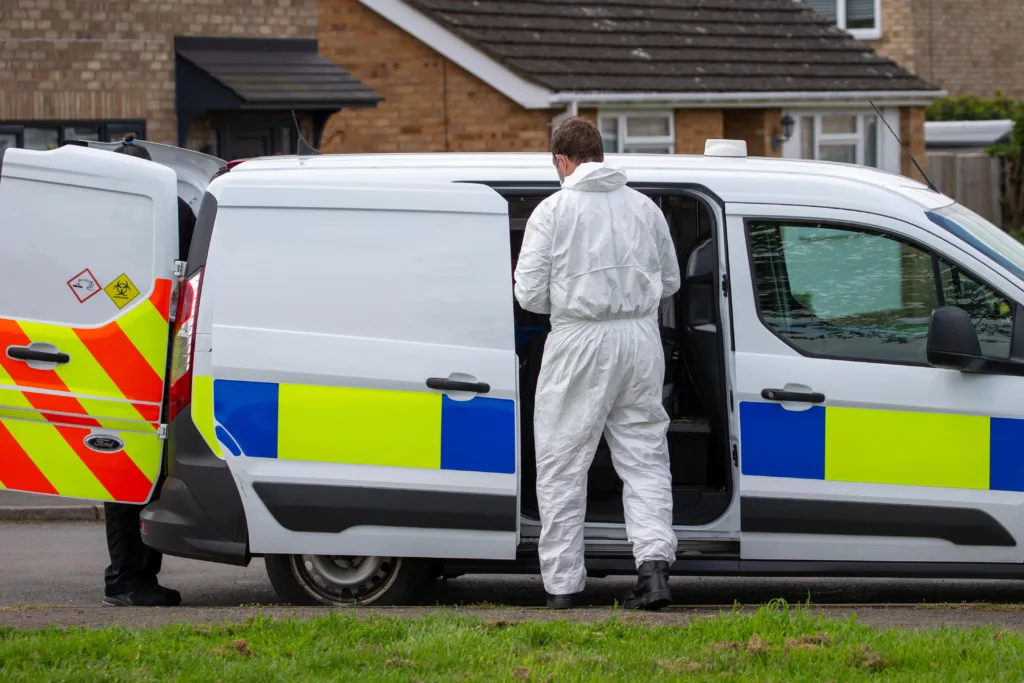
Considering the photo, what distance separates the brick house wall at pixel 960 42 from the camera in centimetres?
3123

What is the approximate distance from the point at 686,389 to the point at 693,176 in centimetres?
101

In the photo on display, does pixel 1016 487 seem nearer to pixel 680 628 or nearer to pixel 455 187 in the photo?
pixel 680 628

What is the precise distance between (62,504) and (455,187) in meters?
4.95

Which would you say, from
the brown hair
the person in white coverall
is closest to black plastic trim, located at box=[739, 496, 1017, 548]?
the person in white coverall

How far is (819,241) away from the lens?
20.7 ft

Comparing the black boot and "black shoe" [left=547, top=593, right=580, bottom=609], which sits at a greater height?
the black boot

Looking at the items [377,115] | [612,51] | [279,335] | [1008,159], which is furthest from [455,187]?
[1008,159]

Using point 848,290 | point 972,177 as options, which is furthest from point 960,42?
point 848,290

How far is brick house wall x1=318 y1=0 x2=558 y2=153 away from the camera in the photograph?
59.0 feet

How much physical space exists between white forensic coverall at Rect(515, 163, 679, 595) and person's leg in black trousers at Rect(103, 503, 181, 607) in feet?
6.12

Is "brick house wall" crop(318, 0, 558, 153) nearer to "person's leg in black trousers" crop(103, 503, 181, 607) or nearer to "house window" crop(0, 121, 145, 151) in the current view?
"house window" crop(0, 121, 145, 151)

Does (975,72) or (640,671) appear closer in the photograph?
(640,671)

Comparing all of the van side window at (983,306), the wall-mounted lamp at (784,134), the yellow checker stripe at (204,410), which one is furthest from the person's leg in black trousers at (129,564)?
the wall-mounted lamp at (784,134)

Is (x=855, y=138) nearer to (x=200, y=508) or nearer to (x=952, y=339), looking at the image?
(x=952, y=339)
